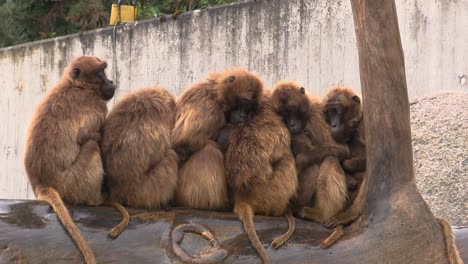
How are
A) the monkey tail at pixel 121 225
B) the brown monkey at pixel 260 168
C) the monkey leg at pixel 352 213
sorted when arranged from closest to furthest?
1. the monkey tail at pixel 121 225
2. the monkey leg at pixel 352 213
3. the brown monkey at pixel 260 168

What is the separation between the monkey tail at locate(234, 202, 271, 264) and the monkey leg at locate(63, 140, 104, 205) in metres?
1.08

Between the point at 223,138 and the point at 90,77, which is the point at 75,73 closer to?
the point at 90,77

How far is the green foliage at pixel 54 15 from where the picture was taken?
57.8ft

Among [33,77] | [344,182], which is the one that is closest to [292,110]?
[344,182]

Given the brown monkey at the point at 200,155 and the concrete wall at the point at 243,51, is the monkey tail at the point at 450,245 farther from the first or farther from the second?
the concrete wall at the point at 243,51

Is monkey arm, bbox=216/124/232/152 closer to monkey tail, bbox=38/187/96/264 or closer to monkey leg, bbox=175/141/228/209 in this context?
monkey leg, bbox=175/141/228/209

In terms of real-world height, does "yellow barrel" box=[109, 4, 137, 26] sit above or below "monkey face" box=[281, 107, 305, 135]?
above

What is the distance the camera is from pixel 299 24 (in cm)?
1141

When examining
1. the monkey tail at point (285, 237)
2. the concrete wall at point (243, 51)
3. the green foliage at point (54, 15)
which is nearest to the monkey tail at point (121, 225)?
the monkey tail at point (285, 237)

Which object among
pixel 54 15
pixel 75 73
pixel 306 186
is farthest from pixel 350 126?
pixel 54 15

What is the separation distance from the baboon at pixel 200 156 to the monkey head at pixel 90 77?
622 mm

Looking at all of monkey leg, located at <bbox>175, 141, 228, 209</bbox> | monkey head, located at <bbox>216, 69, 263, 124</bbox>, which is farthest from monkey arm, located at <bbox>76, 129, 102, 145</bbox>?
monkey head, located at <bbox>216, 69, 263, 124</bbox>

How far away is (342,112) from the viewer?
23.6 ft

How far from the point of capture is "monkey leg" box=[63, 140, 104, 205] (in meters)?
6.58
